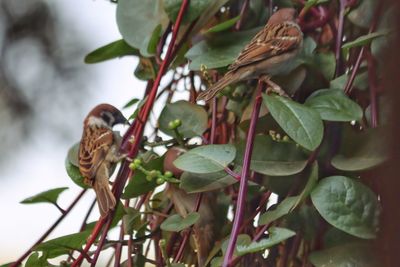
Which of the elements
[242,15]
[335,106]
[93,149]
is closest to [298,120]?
[335,106]

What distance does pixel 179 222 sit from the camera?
0.86 m

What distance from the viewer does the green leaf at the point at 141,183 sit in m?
0.90

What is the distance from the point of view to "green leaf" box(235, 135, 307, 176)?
2.60 ft

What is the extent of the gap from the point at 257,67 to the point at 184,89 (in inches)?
9.4

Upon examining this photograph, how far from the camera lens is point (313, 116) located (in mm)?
771

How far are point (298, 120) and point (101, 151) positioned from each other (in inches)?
14.4

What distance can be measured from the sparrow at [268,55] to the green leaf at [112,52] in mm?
233

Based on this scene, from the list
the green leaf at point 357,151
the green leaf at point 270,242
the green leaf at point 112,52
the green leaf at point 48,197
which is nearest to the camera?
the green leaf at point 270,242

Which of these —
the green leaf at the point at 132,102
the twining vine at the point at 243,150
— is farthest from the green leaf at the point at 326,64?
the green leaf at the point at 132,102

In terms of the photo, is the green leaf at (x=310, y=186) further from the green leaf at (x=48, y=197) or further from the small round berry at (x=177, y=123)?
the green leaf at (x=48, y=197)

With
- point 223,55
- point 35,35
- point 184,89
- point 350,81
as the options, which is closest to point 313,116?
point 350,81

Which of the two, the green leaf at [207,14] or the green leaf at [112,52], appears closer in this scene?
the green leaf at [207,14]

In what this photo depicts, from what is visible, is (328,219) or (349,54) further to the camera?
(349,54)

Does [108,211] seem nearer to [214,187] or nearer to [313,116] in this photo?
[214,187]
